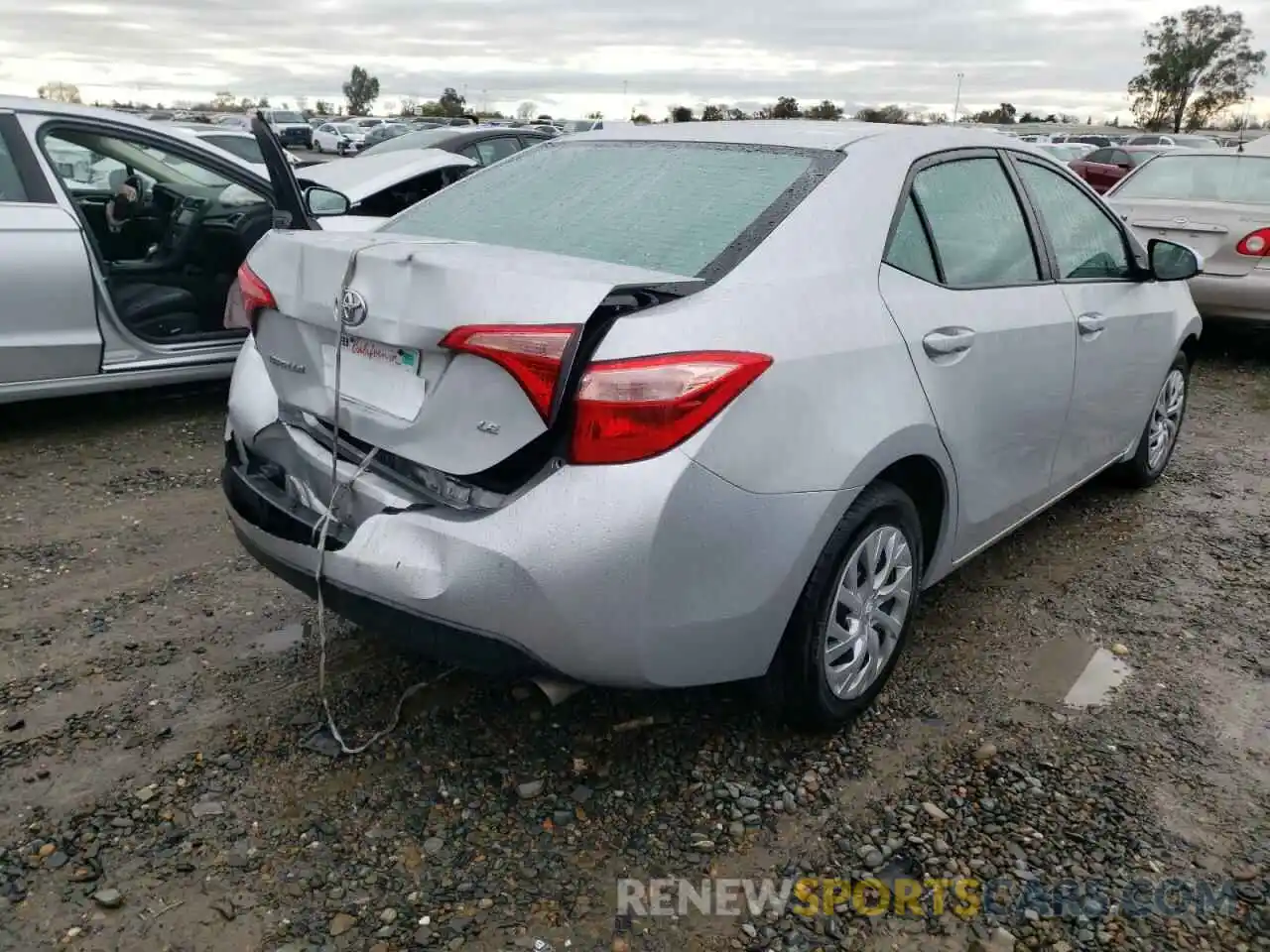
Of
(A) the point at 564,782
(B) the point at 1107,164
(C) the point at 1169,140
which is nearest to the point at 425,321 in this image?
(A) the point at 564,782

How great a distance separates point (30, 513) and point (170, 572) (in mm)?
920

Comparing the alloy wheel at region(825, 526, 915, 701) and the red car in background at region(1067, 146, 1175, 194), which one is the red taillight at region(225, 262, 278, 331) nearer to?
the alloy wheel at region(825, 526, 915, 701)

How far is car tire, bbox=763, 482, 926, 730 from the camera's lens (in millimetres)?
2473

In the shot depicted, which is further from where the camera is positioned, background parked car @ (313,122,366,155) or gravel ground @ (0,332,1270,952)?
background parked car @ (313,122,366,155)

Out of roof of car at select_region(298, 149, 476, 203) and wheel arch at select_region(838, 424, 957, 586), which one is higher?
roof of car at select_region(298, 149, 476, 203)

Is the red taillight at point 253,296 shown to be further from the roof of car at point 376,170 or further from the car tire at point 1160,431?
the roof of car at point 376,170

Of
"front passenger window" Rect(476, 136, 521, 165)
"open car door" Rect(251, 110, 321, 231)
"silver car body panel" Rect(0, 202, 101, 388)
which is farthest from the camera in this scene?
"front passenger window" Rect(476, 136, 521, 165)

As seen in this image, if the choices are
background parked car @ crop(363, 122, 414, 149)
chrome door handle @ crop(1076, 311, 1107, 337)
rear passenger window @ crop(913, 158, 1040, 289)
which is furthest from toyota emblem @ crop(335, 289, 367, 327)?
background parked car @ crop(363, 122, 414, 149)

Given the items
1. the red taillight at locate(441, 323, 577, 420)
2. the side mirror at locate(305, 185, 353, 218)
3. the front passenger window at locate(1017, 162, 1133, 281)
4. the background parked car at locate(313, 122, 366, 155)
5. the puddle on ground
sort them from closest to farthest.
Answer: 1. the red taillight at locate(441, 323, 577, 420)
2. the puddle on ground
3. the front passenger window at locate(1017, 162, 1133, 281)
4. the side mirror at locate(305, 185, 353, 218)
5. the background parked car at locate(313, 122, 366, 155)

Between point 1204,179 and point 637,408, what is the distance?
761cm

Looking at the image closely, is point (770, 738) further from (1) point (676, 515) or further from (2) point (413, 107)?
(2) point (413, 107)

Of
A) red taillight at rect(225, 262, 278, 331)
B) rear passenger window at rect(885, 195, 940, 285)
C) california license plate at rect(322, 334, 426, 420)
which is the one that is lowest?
california license plate at rect(322, 334, 426, 420)

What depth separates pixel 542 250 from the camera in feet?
8.71

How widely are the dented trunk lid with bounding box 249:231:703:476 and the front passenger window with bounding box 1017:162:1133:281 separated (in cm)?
182
